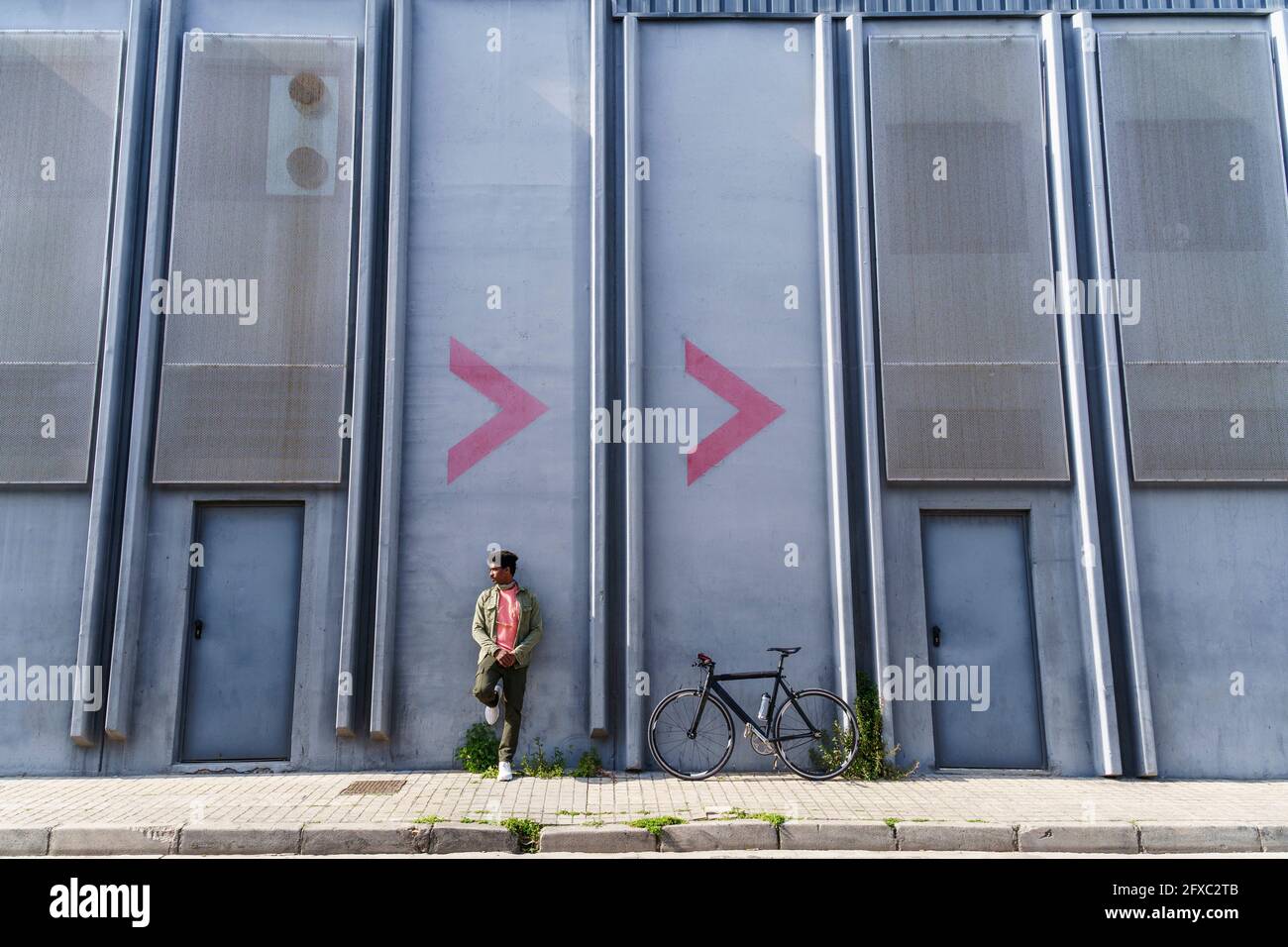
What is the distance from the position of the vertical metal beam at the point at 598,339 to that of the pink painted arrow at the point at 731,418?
91 centimetres

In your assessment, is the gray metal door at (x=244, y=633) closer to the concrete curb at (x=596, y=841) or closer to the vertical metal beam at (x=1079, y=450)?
the concrete curb at (x=596, y=841)

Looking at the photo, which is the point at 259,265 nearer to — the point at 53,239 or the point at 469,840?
the point at 53,239

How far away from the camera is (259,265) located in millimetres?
8938

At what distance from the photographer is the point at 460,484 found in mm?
8727

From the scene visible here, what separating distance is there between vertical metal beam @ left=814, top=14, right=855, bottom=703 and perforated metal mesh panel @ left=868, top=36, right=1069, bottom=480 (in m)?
0.48

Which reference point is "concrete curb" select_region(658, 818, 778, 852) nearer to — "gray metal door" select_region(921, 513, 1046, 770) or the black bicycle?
the black bicycle

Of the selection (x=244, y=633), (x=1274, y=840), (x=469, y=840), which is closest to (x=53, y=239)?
(x=244, y=633)

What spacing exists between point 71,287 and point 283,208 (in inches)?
88.5

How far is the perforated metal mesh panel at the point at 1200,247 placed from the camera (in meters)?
8.84

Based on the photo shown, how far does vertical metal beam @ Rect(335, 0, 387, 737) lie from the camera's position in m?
8.36

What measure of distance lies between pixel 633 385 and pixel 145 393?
4.83m

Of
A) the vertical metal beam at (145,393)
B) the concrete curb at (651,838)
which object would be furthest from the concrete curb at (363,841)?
the vertical metal beam at (145,393)

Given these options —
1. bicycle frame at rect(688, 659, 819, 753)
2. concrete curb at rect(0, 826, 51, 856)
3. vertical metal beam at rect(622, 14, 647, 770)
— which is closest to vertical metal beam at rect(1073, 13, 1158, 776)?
bicycle frame at rect(688, 659, 819, 753)
